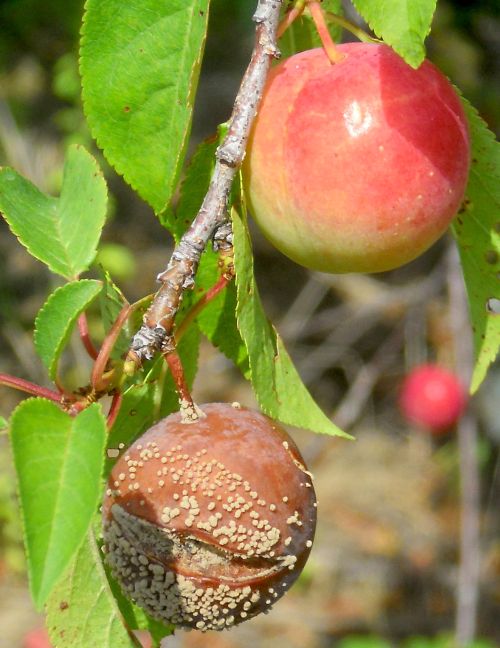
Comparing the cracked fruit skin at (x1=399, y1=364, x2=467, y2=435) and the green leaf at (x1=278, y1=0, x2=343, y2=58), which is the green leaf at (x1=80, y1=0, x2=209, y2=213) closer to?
the green leaf at (x1=278, y1=0, x2=343, y2=58)

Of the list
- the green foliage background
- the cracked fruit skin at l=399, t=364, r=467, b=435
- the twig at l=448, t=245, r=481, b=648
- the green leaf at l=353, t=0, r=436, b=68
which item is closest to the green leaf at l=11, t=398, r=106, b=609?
the green foliage background

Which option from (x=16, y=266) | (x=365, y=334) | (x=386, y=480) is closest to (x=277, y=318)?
(x=365, y=334)

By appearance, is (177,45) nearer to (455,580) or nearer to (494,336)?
(494,336)

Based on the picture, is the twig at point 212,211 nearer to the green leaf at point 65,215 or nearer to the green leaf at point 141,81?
the green leaf at point 141,81

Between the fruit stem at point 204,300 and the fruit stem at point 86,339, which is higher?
the fruit stem at point 204,300

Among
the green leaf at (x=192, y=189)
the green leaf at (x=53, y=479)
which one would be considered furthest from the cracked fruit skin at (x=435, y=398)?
the green leaf at (x=53, y=479)

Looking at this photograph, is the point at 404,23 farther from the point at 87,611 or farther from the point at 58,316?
the point at 87,611
